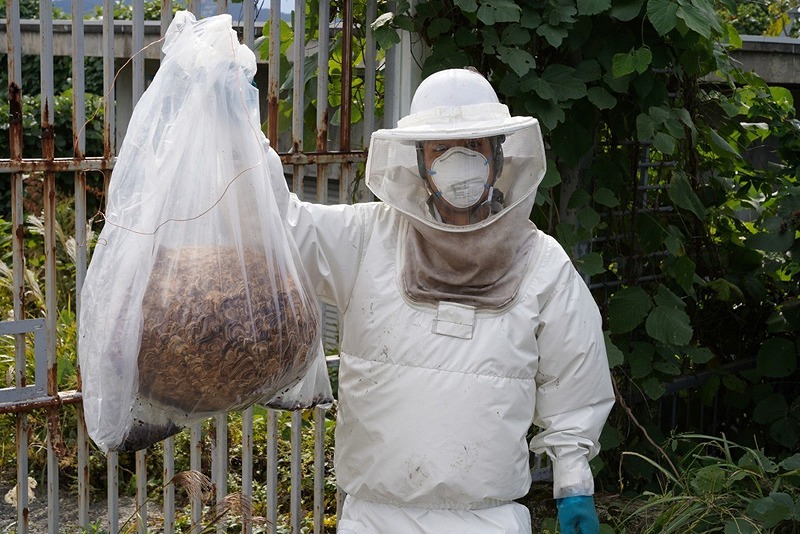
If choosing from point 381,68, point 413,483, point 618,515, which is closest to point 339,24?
point 381,68

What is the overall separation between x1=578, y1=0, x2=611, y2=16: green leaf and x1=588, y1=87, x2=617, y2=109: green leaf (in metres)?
0.29

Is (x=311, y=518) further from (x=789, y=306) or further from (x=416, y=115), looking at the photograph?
(x=789, y=306)

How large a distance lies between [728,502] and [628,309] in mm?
775

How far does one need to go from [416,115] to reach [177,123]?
661 mm

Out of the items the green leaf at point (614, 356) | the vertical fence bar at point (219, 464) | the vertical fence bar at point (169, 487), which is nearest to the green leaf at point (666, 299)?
the green leaf at point (614, 356)

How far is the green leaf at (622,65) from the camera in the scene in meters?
3.52

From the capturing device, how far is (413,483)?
2643mm

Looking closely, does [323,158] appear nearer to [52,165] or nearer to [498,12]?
[498,12]

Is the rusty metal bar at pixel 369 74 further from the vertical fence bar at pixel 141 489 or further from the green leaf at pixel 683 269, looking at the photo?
the green leaf at pixel 683 269

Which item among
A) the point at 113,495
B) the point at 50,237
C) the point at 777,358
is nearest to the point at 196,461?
the point at 113,495

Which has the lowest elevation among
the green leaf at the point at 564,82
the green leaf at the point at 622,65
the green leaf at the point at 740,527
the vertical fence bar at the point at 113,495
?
the green leaf at the point at 740,527

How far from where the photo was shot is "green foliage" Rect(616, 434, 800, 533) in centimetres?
360

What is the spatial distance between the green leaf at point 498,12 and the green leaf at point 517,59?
0.13m

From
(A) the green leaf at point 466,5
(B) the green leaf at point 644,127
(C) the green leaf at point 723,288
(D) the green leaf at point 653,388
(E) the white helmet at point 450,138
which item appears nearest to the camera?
(E) the white helmet at point 450,138
